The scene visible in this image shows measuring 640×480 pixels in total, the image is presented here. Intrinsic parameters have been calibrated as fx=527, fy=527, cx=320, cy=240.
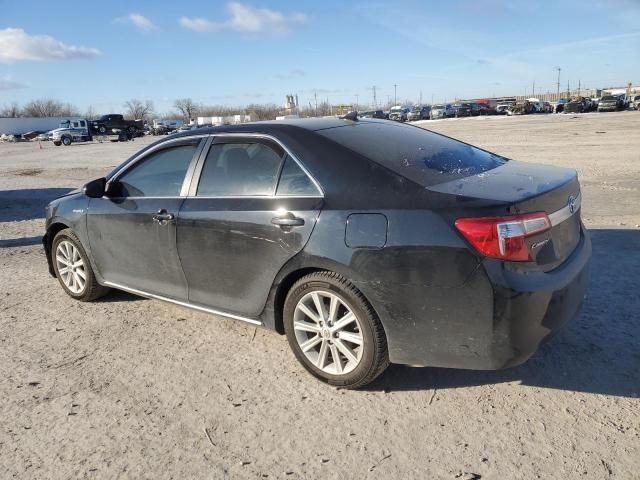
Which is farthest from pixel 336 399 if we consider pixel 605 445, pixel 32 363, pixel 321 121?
pixel 32 363

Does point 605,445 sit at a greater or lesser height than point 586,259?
lesser

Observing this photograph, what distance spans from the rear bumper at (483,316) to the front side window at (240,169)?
4.01 ft

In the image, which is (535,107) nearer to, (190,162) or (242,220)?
(190,162)

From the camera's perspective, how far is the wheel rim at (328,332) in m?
3.16

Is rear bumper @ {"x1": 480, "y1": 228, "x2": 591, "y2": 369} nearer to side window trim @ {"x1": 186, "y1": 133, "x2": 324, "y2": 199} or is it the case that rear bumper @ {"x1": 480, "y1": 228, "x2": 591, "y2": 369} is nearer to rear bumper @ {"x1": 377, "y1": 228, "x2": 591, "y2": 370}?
rear bumper @ {"x1": 377, "y1": 228, "x2": 591, "y2": 370}

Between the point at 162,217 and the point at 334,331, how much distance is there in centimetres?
168

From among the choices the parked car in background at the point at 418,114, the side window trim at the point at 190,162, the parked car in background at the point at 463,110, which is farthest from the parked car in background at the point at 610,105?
the side window trim at the point at 190,162

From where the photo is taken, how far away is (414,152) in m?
3.51

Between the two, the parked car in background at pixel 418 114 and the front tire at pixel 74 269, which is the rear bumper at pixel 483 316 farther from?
the parked car in background at pixel 418 114

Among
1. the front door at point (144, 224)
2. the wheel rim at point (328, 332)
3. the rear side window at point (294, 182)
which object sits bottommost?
the wheel rim at point (328, 332)

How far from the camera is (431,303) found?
9.33 feet

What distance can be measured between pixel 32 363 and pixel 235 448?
6.55ft

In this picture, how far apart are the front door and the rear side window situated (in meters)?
0.95

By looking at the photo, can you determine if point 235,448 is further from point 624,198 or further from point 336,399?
point 624,198
